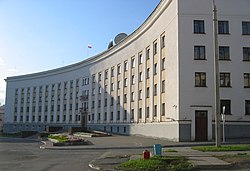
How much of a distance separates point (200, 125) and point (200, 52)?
7273 mm

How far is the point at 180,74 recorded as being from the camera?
106 ft

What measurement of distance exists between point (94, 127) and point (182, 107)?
104 ft

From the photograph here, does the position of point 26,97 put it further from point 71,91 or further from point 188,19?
point 188,19

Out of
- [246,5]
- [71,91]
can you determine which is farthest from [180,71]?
[71,91]

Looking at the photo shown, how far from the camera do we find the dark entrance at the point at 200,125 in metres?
31.6

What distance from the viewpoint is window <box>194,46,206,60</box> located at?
33.0 m

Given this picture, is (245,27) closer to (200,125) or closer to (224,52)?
(224,52)

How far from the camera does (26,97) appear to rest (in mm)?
87125

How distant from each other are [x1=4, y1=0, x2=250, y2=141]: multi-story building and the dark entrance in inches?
3.7

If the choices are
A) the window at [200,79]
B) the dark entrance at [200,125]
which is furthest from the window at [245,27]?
the dark entrance at [200,125]

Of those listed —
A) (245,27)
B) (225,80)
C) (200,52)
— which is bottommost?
(225,80)

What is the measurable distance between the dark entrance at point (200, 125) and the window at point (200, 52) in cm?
540

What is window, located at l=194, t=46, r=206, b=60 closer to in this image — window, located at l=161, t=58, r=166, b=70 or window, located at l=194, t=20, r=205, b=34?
window, located at l=194, t=20, r=205, b=34

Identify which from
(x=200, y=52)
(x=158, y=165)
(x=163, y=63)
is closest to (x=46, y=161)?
(x=158, y=165)
